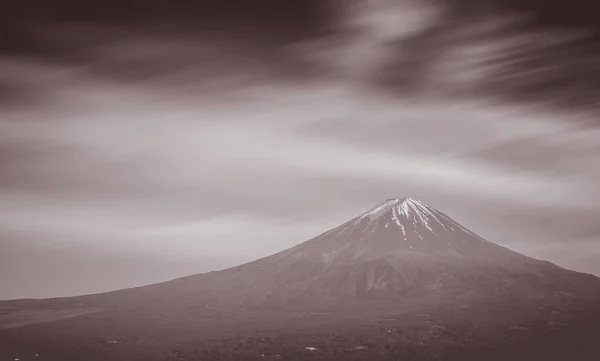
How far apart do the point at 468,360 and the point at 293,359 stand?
5445 centimetres

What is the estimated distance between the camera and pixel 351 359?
199250 mm

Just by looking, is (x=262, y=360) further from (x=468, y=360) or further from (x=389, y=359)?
(x=468, y=360)

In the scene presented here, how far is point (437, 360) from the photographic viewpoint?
198m

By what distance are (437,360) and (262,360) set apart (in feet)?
178

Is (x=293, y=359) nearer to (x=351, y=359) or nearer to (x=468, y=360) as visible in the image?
(x=351, y=359)

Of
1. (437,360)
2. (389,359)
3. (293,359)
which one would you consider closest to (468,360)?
(437,360)

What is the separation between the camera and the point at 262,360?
7849 inches

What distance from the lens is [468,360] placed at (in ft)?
652

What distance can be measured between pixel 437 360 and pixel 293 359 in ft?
147

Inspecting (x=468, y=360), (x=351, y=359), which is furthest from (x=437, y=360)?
(x=351, y=359)

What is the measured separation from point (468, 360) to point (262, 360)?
64.1 metres

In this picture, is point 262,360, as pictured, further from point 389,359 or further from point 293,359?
point 389,359

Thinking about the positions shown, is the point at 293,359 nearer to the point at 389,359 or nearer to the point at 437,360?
the point at 389,359

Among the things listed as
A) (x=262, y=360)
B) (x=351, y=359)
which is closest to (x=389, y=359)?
(x=351, y=359)
